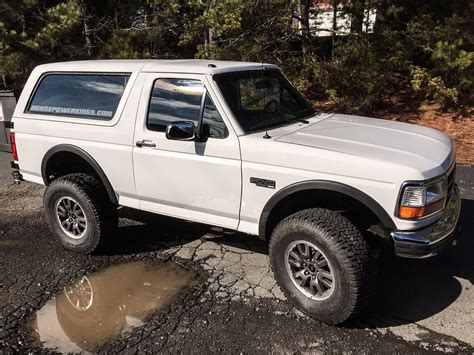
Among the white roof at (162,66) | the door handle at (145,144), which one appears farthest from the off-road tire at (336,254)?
the white roof at (162,66)

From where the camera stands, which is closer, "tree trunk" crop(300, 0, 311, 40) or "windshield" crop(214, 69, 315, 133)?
"windshield" crop(214, 69, 315, 133)

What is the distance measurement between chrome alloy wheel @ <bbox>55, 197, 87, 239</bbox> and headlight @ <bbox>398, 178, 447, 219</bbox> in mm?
3112

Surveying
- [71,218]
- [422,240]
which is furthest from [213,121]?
[71,218]

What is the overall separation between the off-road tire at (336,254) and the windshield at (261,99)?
0.91 meters

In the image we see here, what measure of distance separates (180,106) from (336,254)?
1852 mm

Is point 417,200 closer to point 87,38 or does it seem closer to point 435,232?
point 435,232

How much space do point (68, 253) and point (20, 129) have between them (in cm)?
146

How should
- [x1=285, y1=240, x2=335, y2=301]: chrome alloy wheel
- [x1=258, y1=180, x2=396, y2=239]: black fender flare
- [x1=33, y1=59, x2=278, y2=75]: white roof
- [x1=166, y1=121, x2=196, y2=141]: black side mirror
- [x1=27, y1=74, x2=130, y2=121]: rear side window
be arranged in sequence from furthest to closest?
1. [x1=27, y1=74, x2=130, y2=121]: rear side window
2. [x1=33, y1=59, x2=278, y2=75]: white roof
3. [x1=166, y1=121, x2=196, y2=141]: black side mirror
4. [x1=285, y1=240, x2=335, y2=301]: chrome alloy wheel
5. [x1=258, y1=180, x2=396, y2=239]: black fender flare

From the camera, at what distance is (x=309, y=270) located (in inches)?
139

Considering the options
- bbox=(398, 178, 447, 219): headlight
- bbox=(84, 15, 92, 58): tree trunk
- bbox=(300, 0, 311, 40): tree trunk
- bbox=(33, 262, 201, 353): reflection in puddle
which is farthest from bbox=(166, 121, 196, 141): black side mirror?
bbox=(84, 15, 92, 58): tree trunk

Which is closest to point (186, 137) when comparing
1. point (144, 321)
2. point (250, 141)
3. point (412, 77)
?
point (250, 141)

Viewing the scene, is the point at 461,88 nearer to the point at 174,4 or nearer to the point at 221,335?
the point at 174,4

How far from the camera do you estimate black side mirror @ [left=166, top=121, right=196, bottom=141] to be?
3727 millimetres

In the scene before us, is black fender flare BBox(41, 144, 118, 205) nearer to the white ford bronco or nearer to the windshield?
the white ford bronco
